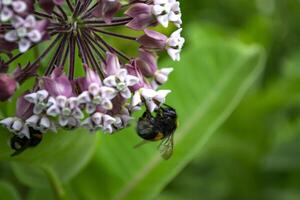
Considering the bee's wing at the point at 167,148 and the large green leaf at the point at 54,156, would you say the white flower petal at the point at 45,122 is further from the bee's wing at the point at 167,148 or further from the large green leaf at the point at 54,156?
the bee's wing at the point at 167,148

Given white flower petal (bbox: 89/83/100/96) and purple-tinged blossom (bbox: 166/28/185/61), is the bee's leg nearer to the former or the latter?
purple-tinged blossom (bbox: 166/28/185/61)

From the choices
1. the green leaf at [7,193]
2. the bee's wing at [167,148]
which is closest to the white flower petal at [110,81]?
the bee's wing at [167,148]

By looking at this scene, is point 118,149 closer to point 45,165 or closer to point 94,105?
point 45,165

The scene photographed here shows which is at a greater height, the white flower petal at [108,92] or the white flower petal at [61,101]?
the white flower petal at [61,101]

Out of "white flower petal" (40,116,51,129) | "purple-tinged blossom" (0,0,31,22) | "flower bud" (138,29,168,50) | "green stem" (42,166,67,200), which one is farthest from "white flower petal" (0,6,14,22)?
"green stem" (42,166,67,200)

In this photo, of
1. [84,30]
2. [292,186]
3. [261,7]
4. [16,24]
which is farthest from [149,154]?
[261,7]

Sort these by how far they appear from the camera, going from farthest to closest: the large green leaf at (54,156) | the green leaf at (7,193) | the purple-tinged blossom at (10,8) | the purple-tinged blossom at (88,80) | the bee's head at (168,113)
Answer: the green leaf at (7,193), the bee's head at (168,113), the large green leaf at (54,156), the purple-tinged blossom at (88,80), the purple-tinged blossom at (10,8)

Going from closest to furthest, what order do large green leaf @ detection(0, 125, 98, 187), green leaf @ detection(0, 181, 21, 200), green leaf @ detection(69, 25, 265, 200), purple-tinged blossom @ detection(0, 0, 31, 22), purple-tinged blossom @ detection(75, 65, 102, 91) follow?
purple-tinged blossom @ detection(0, 0, 31, 22) < purple-tinged blossom @ detection(75, 65, 102, 91) < large green leaf @ detection(0, 125, 98, 187) < green leaf @ detection(0, 181, 21, 200) < green leaf @ detection(69, 25, 265, 200)
